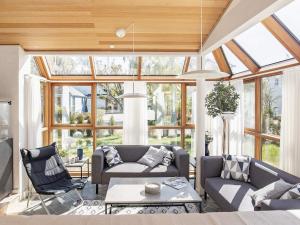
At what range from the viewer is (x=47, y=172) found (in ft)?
13.5

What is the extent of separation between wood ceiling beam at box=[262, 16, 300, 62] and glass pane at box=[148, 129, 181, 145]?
3.21m

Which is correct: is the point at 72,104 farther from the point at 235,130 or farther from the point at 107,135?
the point at 235,130

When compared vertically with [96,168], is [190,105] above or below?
above

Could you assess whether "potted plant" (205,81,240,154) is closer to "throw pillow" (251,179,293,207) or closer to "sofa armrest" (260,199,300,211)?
"throw pillow" (251,179,293,207)

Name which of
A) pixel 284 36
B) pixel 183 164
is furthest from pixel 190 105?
pixel 284 36

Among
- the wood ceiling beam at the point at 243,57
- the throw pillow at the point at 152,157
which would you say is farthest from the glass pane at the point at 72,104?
the wood ceiling beam at the point at 243,57

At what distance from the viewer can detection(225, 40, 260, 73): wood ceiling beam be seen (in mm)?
4684

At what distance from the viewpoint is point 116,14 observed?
A: 3.55 metres

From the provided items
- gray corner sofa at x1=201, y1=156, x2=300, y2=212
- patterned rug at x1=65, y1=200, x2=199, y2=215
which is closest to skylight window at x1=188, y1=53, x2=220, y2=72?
gray corner sofa at x1=201, y1=156, x2=300, y2=212

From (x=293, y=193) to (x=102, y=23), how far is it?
11.1 ft

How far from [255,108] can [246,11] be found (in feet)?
8.15

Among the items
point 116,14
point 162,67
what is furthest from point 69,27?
point 162,67

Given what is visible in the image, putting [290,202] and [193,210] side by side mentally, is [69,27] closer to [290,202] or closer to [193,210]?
[193,210]

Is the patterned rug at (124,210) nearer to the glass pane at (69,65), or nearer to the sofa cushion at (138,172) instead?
the sofa cushion at (138,172)
